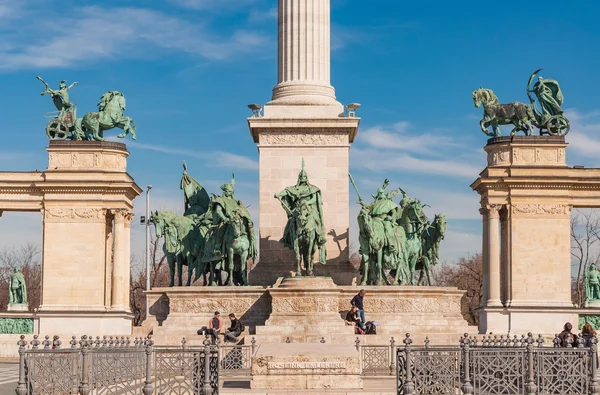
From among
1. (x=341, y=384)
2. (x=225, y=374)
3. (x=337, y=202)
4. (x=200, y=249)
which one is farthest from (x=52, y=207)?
(x=341, y=384)

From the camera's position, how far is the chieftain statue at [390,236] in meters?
43.8

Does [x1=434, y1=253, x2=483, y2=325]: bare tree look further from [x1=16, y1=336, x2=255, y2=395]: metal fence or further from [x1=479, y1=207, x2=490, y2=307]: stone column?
[x1=16, y1=336, x2=255, y2=395]: metal fence

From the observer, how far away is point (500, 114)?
6200 centimetres

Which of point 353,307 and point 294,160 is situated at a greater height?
point 294,160

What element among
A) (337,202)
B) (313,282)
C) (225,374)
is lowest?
(225,374)

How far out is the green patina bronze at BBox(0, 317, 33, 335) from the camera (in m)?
60.3

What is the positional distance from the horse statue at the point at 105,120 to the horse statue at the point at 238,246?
20.7m

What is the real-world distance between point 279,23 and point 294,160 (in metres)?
5.43

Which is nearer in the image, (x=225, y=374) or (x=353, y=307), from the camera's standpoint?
(x=225, y=374)

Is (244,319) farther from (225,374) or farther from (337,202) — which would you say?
(225,374)

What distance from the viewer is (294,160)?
45.1m

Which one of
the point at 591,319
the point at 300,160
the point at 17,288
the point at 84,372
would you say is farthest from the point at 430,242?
the point at 84,372

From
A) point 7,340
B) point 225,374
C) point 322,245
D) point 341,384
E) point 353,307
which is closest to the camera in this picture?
point 341,384

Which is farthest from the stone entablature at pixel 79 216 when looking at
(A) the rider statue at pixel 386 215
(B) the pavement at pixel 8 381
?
(A) the rider statue at pixel 386 215
